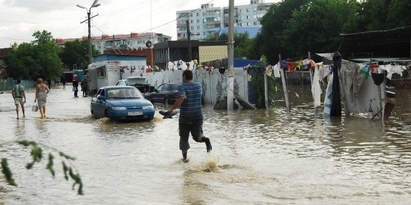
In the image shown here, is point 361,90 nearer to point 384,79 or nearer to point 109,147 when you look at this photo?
point 384,79

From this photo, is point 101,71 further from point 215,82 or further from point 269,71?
point 269,71

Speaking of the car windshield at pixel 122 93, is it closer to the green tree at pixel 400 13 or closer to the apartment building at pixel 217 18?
the green tree at pixel 400 13

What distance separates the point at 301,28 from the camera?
211 ft

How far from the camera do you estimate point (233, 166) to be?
9914 mm

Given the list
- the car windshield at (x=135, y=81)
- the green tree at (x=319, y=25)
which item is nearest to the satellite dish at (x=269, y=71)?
the car windshield at (x=135, y=81)

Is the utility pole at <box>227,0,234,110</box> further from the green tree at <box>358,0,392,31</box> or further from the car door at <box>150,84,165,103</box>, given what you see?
the green tree at <box>358,0,392,31</box>

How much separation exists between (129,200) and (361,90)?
40.9ft

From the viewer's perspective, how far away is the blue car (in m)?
19.2

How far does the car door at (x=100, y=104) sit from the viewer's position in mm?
20603

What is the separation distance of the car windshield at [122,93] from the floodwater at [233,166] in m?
3.26

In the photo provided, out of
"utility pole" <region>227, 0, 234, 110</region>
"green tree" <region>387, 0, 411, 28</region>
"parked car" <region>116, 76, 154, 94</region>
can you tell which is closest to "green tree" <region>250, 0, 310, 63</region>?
"green tree" <region>387, 0, 411, 28</region>

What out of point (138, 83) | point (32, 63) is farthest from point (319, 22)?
point (32, 63)

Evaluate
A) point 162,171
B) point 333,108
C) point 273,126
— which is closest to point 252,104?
point 333,108

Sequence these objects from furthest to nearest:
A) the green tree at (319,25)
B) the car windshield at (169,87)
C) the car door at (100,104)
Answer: the green tree at (319,25), the car windshield at (169,87), the car door at (100,104)
